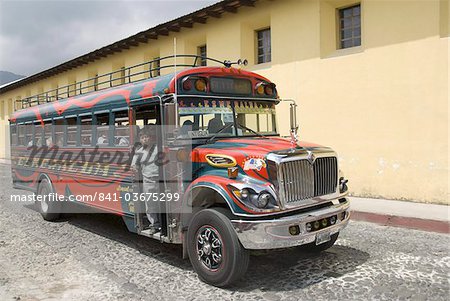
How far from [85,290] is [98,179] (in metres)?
2.57

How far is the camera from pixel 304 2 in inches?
424

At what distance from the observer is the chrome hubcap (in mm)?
4504

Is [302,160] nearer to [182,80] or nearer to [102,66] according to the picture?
[182,80]

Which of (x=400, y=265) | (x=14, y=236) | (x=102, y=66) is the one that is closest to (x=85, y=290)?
(x=14, y=236)

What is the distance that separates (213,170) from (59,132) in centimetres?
456

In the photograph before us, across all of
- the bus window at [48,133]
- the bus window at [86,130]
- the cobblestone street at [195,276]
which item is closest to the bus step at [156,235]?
the cobblestone street at [195,276]

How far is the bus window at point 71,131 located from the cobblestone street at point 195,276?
170cm

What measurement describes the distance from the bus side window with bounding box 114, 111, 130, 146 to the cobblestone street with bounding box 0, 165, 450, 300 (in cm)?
169

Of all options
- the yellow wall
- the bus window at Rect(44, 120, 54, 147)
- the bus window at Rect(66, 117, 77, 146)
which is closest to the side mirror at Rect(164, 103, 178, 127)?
the bus window at Rect(66, 117, 77, 146)

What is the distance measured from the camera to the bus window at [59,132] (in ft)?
25.8

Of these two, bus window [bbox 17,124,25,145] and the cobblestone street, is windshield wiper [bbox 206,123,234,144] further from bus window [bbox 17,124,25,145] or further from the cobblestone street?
bus window [bbox 17,124,25,145]

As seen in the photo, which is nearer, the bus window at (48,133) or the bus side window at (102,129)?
the bus side window at (102,129)

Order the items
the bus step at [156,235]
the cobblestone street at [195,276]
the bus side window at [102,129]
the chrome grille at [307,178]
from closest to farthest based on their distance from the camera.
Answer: the cobblestone street at [195,276] → the chrome grille at [307,178] → the bus step at [156,235] → the bus side window at [102,129]

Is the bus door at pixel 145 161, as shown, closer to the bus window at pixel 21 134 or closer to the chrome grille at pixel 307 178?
the chrome grille at pixel 307 178
